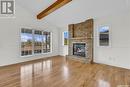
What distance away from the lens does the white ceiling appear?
14.8ft

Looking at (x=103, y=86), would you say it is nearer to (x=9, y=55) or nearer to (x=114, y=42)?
(x=114, y=42)

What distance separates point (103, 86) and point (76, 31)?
4.48 meters

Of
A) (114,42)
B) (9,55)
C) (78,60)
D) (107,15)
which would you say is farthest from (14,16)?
(114,42)

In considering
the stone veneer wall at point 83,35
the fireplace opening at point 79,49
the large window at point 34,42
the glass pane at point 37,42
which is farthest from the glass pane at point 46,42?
the fireplace opening at point 79,49

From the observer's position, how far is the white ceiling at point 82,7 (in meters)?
4.50

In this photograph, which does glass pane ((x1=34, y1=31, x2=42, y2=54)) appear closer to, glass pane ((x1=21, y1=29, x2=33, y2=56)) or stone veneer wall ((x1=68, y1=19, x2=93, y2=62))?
glass pane ((x1=21, y1=29, x2=33, y2=56))

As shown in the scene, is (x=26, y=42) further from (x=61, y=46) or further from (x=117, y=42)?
(x=117, y=42)

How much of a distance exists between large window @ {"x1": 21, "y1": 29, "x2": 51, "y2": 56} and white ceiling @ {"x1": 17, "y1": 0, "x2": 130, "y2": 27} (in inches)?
49.1

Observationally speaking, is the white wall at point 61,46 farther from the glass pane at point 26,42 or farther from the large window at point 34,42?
the glass pane at point 26,42

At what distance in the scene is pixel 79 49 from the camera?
688cm

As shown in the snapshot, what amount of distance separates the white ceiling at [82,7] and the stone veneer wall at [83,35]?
385 millimetres

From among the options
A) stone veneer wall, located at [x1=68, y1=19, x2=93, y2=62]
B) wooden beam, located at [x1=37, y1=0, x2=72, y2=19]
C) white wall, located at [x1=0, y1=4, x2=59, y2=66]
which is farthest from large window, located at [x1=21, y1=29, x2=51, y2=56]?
stone veneer wall, located at [x1=68, y1=19, x2=93, y2=62]

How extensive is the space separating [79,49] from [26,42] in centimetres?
315

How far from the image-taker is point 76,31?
279 inches
